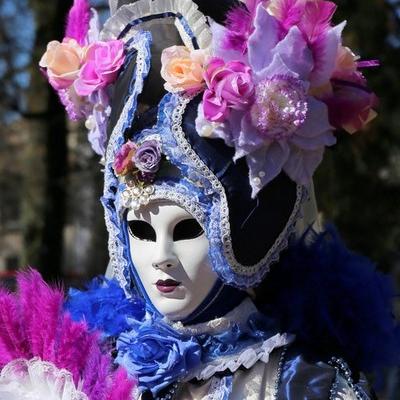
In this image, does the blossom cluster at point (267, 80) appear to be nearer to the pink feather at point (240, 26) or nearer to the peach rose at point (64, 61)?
the pink feather at point (240, 26)

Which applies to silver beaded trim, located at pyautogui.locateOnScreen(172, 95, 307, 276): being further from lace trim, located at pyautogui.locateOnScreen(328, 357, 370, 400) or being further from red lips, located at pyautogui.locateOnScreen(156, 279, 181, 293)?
lace trim, located at pyautogui.locateOnScreen(328, 357, 370, 400)

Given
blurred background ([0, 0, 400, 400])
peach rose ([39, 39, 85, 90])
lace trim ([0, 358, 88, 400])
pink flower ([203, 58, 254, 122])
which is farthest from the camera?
blurred background ([0, 0, 400, 400])

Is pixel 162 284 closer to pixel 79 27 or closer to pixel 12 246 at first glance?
pixel 79 27

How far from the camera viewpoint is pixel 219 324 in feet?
7.52

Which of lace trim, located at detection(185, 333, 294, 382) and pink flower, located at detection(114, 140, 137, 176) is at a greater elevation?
pink flower, located at detection(114, 140, 137, 176)

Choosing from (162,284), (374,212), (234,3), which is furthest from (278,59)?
(374,212)

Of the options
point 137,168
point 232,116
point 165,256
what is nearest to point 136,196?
point 137,168

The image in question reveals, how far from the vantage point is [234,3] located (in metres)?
2.31

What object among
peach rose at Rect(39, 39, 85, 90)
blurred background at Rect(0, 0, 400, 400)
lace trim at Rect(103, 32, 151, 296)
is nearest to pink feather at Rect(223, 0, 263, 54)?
lace trim at Rect(103, 32, 151, 296)

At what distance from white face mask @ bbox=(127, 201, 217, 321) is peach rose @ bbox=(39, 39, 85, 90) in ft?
1.57

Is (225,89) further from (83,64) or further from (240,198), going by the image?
(83,64)

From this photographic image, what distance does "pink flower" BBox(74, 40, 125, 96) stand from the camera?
93.3 inches

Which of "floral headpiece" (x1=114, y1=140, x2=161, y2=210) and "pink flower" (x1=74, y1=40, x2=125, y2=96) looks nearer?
"floral headpiece" (x1=114, y1=140, x2=161, y2=210)

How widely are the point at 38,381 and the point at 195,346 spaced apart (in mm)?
414
